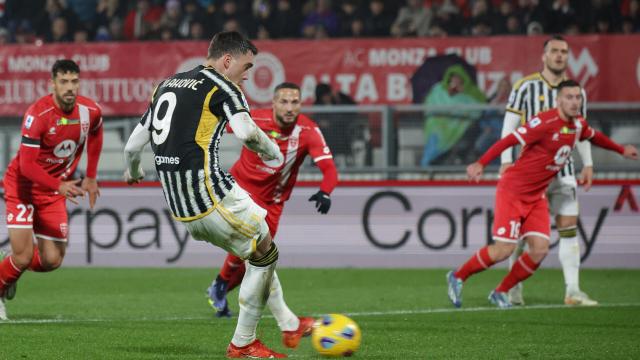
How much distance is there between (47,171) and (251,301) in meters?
3.39

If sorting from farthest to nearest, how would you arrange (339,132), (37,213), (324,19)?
(324,19), (339,132), (37,213)

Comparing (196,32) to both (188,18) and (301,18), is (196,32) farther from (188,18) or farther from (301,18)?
(301,18)

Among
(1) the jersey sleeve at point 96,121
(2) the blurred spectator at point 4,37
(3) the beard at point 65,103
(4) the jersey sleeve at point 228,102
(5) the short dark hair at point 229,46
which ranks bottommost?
(1) the jersey sleeve at point 96,121

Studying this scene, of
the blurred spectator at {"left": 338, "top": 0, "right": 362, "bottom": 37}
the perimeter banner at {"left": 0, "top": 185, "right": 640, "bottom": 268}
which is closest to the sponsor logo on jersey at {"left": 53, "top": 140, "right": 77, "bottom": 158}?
the perimeter banner at {"left": 0, "top": 185, "right": 640, "bottom": 268}

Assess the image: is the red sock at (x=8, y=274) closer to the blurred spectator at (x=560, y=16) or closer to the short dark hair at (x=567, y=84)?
the short dark hair at (x=567, y=84)

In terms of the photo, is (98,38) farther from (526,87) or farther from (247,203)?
(247,203)

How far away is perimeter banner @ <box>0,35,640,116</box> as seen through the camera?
1638cm

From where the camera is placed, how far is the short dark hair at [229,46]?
302 inches

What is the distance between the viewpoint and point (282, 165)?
1056cm

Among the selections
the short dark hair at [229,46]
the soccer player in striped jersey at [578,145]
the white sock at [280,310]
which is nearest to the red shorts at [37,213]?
the white sock at [280,310]

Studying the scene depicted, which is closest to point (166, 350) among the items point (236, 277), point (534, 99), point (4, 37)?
point (236, 277)

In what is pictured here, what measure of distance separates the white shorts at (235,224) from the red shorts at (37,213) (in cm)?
325

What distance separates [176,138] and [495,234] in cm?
442

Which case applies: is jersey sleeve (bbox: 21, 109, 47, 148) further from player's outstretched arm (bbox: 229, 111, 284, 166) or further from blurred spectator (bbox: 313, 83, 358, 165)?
blurred spectator (bbox: 313, 83, 358, 165)
